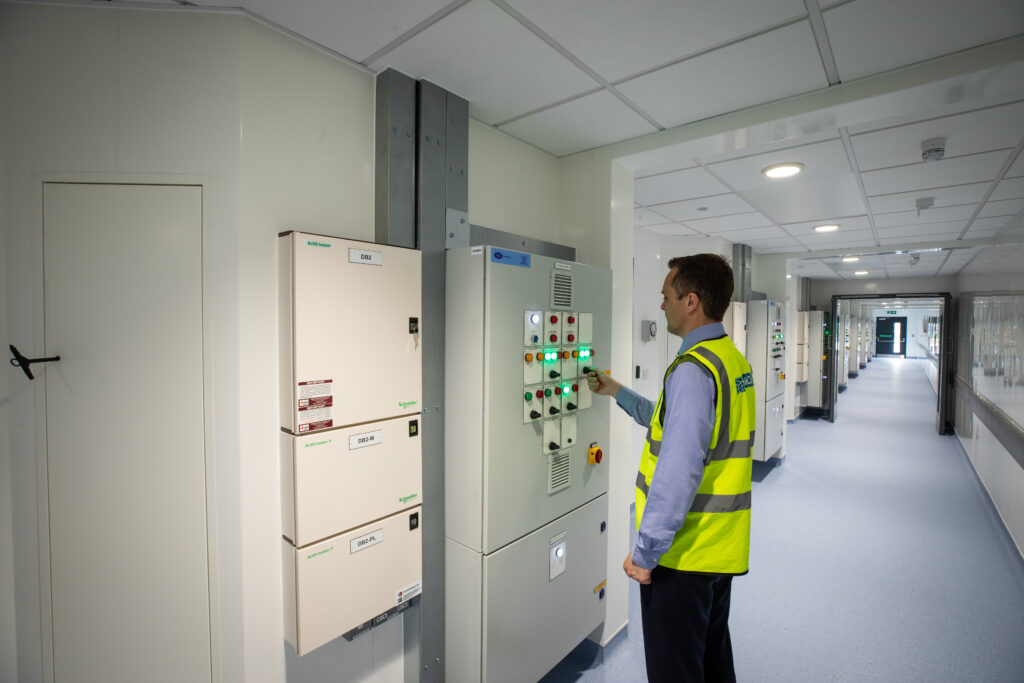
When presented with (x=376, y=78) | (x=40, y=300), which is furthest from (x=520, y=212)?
(x=40, y=300)

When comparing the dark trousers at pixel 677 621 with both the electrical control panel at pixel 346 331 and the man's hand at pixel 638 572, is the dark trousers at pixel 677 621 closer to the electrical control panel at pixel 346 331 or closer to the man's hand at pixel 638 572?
the man's hand at pixel 638 572

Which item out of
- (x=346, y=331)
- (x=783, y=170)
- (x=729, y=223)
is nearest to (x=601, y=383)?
(x=346, y=331)

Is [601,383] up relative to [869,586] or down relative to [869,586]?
up

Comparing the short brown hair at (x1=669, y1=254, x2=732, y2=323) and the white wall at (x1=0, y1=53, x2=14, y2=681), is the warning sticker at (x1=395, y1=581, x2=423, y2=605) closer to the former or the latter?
the white wall at (x1=0, y1=53, x2=14, y2=681)

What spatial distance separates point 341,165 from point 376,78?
0.40 m

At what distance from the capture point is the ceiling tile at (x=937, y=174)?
2664 mm

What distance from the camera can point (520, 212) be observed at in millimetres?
2381

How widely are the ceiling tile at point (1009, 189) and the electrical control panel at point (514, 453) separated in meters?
3.08

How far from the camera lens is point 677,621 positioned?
151cm

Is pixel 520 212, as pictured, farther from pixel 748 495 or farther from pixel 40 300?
pixel 40 300

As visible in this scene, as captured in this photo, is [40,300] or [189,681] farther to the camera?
[189,681]

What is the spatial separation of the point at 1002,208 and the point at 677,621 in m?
4.50

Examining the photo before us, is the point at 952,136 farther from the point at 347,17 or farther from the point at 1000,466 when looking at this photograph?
the point at 1000,466

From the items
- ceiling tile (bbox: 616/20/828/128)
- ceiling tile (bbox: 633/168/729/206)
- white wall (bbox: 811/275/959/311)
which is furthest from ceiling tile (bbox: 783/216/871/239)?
white wall (bbox: 811/275/959/311)
